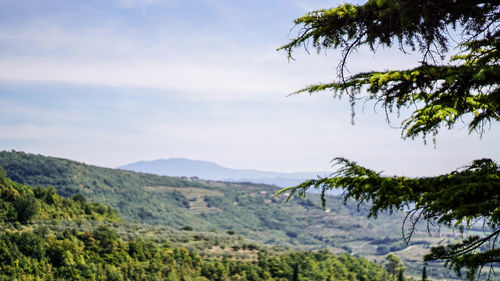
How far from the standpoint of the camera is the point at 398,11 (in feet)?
18.2

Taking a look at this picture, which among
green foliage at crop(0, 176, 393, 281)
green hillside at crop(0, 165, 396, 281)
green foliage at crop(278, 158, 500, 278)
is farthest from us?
green hillside at crop(0, 165, 396, 281)

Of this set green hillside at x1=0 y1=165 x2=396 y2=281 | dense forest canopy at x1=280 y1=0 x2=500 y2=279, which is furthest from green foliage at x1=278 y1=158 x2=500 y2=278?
green hillside at x1=0 y1=165 x2=396 y2=281

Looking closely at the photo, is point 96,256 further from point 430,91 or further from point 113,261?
point 430,91

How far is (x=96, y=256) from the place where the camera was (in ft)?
137

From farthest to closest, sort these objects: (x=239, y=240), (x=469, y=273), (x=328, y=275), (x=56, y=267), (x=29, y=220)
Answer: (x=239, y=240) < (x=328, y=275) < (x=29, y=220) < (x=56, y=267) < (x=469, y=273)

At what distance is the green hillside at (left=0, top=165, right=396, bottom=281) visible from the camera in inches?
1454

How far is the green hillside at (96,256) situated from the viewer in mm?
36934

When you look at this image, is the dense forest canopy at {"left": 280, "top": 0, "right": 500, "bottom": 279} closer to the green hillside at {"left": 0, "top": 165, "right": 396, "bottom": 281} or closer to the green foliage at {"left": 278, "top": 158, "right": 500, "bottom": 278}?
the green foliage at {"left": 278, "top": 158, "right": 500, "bottom": 278}

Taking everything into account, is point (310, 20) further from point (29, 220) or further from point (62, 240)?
point (29, 220)

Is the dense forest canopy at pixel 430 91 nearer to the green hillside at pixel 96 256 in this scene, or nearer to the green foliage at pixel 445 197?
the green foliage at pixel 445 197

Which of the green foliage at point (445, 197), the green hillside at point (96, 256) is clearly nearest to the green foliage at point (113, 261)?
the green hillside at point (96, 256)

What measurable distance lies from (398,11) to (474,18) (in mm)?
1085

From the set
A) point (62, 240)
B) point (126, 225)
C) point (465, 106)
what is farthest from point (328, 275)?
point (465, 106)

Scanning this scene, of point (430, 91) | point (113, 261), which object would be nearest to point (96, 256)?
point (113, 261)
